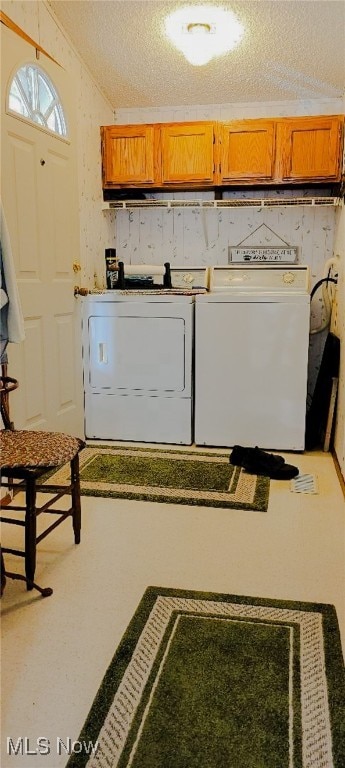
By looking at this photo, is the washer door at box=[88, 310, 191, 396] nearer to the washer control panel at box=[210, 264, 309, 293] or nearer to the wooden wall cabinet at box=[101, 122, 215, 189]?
the washer control panel at box=[210, 264, 309, 293]

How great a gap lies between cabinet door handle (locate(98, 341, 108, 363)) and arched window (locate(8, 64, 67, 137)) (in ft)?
4.24

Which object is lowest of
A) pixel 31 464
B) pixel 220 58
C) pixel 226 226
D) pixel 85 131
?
pixel 31 464

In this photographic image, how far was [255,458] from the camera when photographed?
3.22m

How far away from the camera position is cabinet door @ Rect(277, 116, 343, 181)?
3650 mm

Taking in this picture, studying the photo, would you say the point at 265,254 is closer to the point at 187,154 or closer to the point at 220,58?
the point at 187,154

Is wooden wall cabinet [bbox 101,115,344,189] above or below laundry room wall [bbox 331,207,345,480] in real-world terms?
above

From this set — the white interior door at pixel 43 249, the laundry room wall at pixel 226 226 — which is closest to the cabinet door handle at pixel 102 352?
the white interior door at pixel 43 249

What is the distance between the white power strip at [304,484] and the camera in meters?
2.93

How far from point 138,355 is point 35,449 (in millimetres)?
1741

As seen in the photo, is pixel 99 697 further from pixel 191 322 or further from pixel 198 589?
pixel 191 322

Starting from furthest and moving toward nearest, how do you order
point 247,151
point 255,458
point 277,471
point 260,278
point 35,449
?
point 260,278 → point 247,151 → point 255,458 → point 277,471 → point 35,449

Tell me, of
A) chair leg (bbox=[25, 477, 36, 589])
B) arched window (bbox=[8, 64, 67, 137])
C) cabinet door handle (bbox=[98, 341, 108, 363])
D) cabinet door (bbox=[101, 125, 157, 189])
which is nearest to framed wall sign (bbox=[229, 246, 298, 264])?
cabinet door (bbox=[101, 125, 157, 189])
